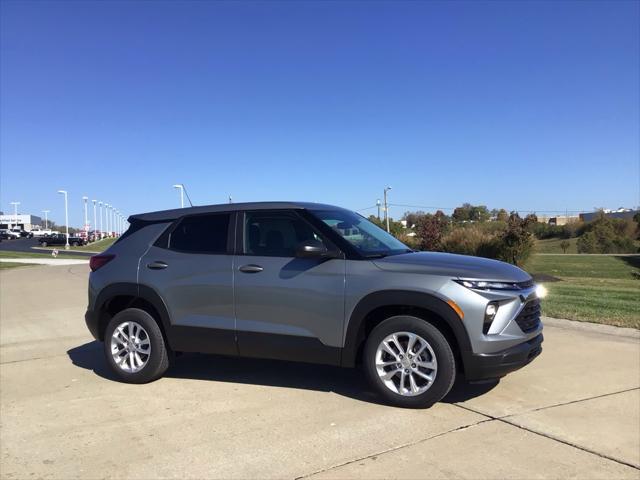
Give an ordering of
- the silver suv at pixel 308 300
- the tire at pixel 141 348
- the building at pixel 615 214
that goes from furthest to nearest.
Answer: the building at pixel 615 214 < the tire at pixel 141 348 < the silver suv at pixel 308 300

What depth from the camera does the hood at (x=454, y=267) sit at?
14.5 ft

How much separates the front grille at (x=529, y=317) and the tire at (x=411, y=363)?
0.65 m

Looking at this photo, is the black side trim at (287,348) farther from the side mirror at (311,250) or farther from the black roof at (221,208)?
the black roof at (221,208)

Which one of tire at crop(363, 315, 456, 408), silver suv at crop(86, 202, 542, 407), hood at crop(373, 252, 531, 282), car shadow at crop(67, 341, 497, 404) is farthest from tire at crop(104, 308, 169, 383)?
hood at crop(373, 252, 531, 282)

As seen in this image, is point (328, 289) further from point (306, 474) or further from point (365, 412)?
point (306, 474)

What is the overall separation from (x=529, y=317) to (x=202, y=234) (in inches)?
126

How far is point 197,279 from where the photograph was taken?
526 cm

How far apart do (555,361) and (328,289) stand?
9.86ft

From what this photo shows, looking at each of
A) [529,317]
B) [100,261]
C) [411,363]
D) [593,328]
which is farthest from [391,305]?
[593,328]

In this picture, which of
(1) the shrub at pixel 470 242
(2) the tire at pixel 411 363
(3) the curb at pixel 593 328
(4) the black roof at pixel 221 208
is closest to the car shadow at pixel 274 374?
(2) the tire at pixel 411 363

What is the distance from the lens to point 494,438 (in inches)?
154

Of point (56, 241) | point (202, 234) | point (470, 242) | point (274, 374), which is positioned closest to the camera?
point (202, 234)

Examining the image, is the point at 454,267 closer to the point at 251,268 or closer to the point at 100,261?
the point at 251,268

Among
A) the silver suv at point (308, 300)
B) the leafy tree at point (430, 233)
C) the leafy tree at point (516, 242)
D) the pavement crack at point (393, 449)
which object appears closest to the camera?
the pavement crack at point (393, 449)
